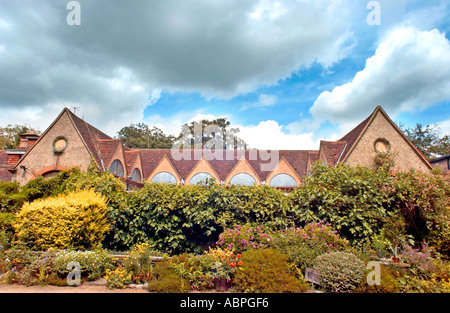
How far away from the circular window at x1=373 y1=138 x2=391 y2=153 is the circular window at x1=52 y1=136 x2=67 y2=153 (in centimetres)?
2291

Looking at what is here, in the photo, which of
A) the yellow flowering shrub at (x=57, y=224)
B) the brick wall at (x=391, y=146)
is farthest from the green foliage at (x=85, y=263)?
the brick wall at (x=391, y=146)

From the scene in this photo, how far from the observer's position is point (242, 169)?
30.1 meters

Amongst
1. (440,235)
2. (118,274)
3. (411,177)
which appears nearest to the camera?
(118,274)

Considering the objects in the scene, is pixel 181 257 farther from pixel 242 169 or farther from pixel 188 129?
pixel 188 129

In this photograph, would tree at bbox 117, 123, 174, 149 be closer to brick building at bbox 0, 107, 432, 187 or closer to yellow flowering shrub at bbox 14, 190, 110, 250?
brick building at bbox 0, 107, 432, 187

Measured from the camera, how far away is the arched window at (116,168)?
70.5ft

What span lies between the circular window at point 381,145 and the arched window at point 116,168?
809 inches

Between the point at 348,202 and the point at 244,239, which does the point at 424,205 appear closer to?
the point at 348,202

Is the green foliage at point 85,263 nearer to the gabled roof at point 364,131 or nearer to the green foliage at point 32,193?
the green foliage at point 32,193

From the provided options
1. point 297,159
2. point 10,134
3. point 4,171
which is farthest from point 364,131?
point 10,134

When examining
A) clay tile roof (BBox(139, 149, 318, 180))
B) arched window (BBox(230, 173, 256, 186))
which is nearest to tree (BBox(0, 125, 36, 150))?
clay tile roof (BBox(139, 149, 318, 180))
